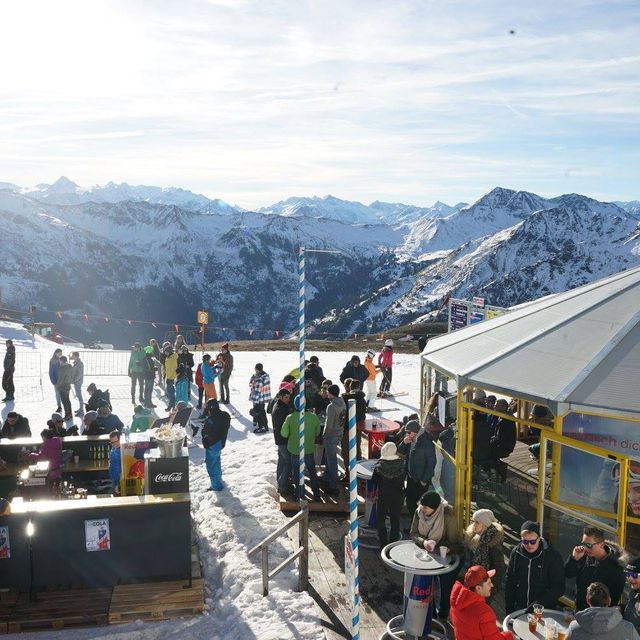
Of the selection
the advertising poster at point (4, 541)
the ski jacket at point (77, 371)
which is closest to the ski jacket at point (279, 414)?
the advertising poster at point (4, 541)

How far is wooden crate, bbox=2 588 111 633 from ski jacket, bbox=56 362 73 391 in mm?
9253

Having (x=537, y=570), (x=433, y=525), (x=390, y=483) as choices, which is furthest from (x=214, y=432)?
(x=537, y=570)

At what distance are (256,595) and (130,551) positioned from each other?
1.77 metres

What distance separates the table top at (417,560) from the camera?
725cm

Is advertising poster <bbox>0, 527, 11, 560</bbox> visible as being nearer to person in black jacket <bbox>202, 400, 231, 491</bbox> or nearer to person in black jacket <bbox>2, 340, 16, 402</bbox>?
person in black jacket <bbox>202, 400, 231, 491</bbox>

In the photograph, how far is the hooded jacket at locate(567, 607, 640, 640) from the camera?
5.49 meters

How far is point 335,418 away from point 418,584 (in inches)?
180

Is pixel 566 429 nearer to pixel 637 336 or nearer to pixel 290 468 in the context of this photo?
pixel 637 336

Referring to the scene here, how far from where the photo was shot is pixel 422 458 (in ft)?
31.4

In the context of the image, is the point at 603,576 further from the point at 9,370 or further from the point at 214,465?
the point at 9,370

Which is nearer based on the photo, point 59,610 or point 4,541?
point 59,610

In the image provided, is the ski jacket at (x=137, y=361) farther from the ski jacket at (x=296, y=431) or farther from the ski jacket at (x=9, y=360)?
the ski jacket at (x=296, y=431)

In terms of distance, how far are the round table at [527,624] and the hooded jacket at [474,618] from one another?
414 mm

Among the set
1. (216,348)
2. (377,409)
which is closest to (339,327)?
(216,348)
